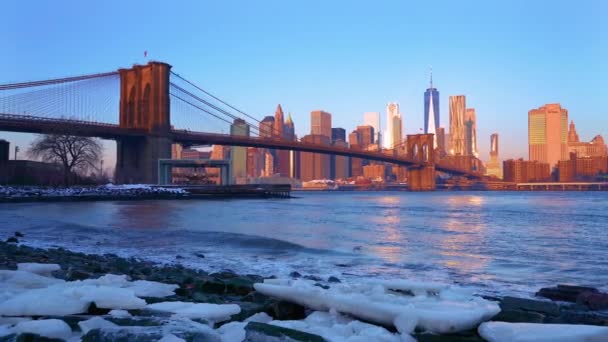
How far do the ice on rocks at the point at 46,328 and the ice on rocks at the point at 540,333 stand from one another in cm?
236

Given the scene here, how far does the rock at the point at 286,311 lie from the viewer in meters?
3.50

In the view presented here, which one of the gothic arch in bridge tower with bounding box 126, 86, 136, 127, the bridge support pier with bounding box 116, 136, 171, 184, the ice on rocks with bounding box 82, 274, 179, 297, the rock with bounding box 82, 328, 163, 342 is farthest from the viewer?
the gothic arch in bridge tower with bounding box 126, 86, 136, 127

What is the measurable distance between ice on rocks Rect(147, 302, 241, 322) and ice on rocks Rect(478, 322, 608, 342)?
161 centimetres

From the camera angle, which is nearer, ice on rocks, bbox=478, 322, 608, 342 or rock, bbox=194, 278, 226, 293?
ice on rocks, bbox=478, 322, 608, 342

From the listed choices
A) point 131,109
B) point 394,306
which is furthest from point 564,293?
point 131,109

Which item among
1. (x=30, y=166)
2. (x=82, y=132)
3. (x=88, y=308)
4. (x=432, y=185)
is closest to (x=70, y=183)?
(x=82, y=132)

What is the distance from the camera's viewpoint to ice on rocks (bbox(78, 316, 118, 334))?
2.83 m

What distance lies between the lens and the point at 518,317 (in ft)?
11.1

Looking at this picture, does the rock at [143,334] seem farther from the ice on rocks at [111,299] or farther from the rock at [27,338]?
the ice on rocks at [111,299]

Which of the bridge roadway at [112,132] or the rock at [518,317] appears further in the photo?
the bridge roadway at [112,132]

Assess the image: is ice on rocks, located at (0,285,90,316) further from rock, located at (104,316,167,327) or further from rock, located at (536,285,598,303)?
rock, located at (536,285,598,303)

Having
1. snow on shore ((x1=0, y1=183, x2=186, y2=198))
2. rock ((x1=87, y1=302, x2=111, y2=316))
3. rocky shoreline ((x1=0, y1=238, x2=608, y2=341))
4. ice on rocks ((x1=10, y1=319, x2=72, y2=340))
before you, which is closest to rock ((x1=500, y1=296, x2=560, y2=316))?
rocky shoreline ((x1=0, y1=238, x2=608, y2=341))

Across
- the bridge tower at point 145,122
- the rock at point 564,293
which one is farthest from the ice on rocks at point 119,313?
the bridge tower at point 145,122

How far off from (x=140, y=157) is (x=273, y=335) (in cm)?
4620
